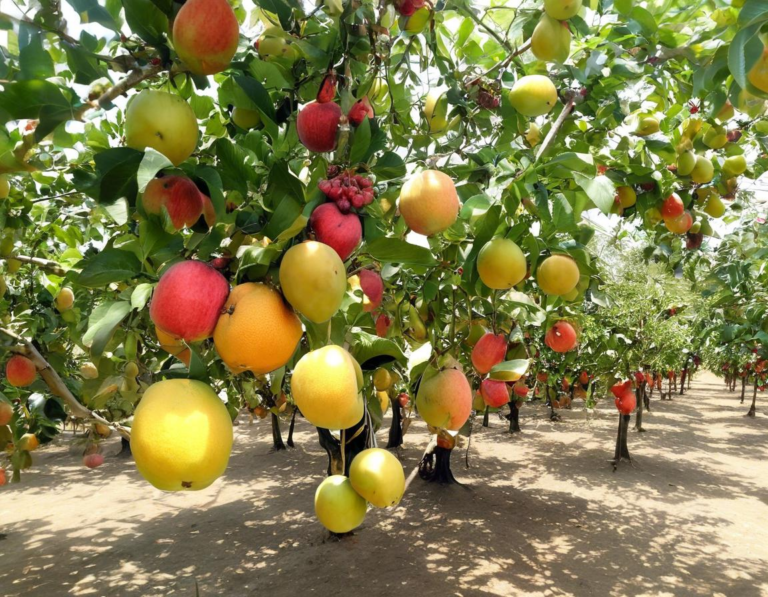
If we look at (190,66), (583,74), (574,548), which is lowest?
(574,548)

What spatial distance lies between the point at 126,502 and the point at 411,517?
4992 mm

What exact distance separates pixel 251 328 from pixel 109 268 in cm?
30

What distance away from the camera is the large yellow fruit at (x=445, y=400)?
1548mm

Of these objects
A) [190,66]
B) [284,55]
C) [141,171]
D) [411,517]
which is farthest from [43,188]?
[411,517]

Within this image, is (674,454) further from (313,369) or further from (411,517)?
(313,369)

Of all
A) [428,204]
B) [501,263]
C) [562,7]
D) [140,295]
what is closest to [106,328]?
[140,295]

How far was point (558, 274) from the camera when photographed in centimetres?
159

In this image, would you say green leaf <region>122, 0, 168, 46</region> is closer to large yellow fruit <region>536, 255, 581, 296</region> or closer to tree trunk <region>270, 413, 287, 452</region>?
large yellow fruit <region>536, 255, 581, 296</region>

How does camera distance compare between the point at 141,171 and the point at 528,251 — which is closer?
the point at 141,171

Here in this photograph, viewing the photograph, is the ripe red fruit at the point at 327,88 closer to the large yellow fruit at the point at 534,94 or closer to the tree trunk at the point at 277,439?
the large yellow fruit at the point at 534,94

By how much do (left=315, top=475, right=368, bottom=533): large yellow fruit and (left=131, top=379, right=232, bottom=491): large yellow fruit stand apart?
0.48m

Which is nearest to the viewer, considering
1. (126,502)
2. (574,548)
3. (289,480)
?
(574,548)

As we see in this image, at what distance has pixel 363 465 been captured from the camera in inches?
49.7

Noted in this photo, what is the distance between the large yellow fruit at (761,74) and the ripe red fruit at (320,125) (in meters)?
0.88
